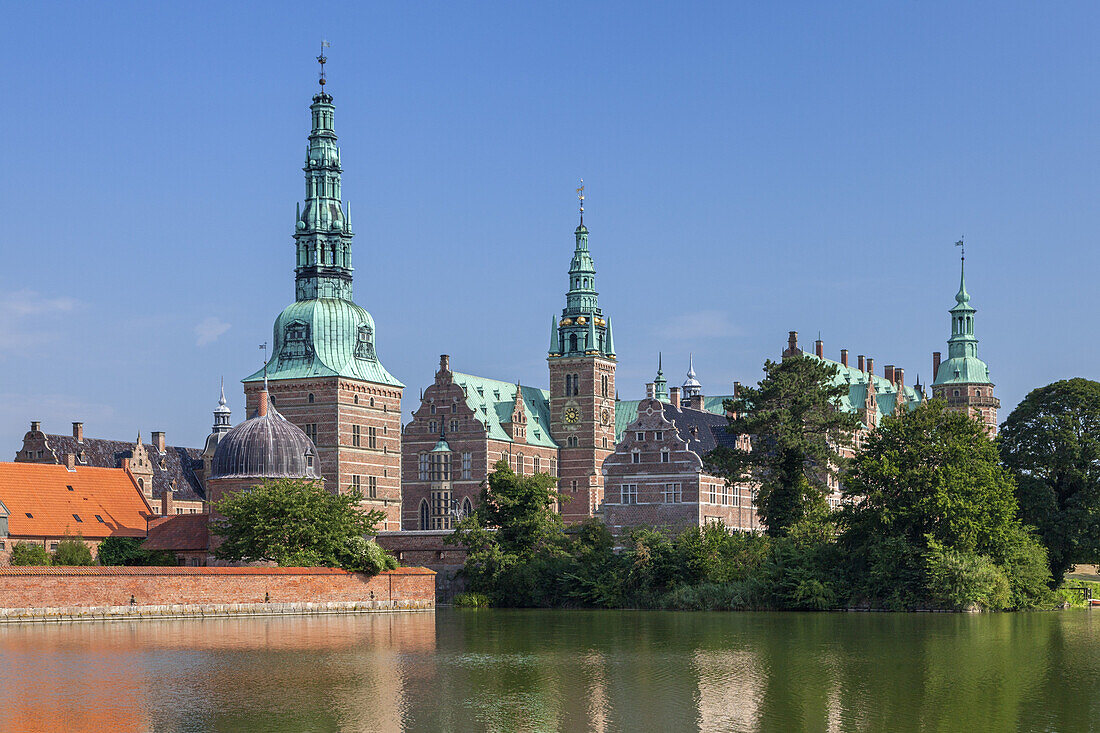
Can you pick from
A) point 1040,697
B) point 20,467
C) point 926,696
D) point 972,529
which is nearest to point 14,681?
point 926,696

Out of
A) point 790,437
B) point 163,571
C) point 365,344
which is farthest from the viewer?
point 365,344

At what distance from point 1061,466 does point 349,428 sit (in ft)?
160

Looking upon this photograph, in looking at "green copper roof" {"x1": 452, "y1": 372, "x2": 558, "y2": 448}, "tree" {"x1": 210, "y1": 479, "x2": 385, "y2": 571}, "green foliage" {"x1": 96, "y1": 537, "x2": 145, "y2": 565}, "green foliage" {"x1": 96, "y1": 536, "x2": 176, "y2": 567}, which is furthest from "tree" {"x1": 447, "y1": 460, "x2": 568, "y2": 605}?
"green copper roof" {"x1": 452, "y1": 372, "x2": 558, "y2": 448}

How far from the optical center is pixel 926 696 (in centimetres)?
2917

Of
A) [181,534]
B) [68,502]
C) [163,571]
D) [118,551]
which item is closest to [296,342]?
[68,502]

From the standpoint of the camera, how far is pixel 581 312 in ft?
377

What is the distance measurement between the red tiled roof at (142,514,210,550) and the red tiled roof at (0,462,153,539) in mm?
7808

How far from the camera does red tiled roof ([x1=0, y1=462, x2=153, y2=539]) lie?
76.8 metres

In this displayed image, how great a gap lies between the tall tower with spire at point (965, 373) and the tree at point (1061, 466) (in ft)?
238

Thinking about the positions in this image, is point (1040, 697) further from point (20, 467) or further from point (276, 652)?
point (20, 467)

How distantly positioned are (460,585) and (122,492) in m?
22.7

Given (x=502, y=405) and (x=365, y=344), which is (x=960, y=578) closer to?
(x=365, y=344)

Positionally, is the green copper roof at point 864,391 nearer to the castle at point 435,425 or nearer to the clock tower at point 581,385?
the castle at point 435,425

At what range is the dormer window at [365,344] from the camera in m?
101
